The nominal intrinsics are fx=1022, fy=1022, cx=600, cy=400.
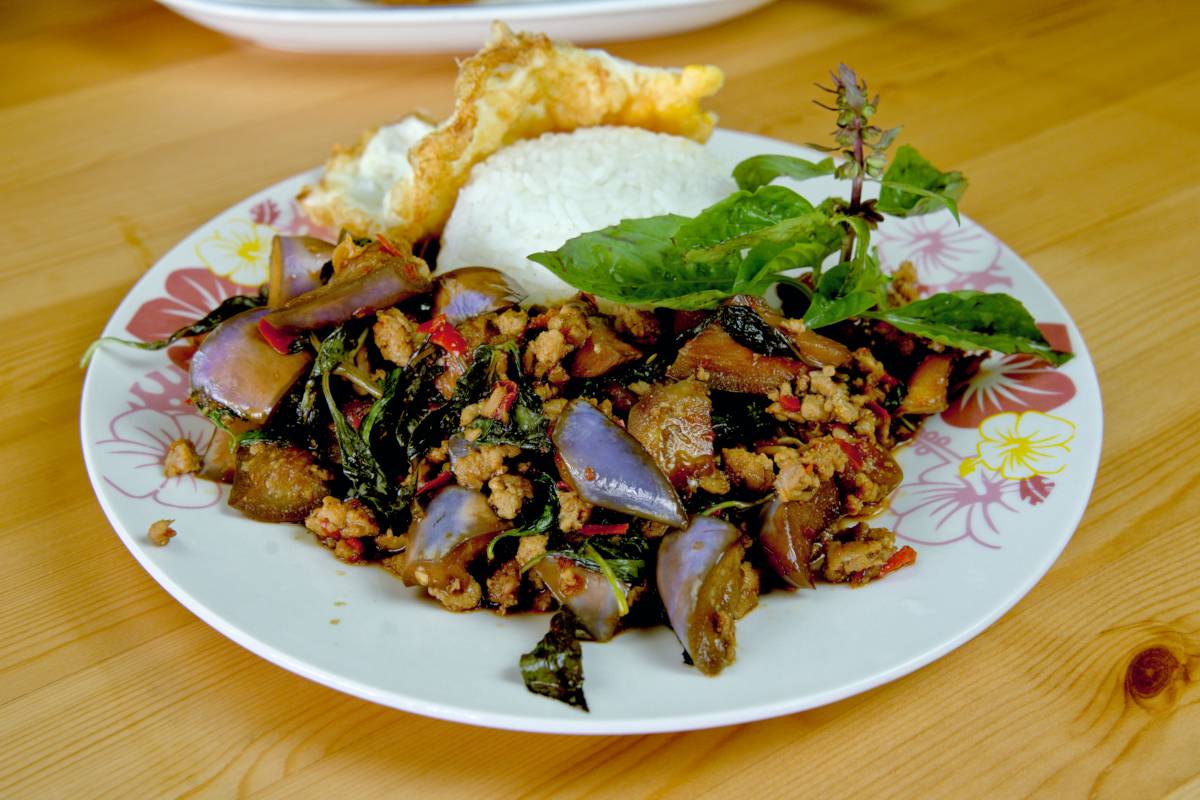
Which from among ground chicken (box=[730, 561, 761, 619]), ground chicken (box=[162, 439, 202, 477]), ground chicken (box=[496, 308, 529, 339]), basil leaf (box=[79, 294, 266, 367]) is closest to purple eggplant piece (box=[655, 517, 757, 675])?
ground chicken (box=[730, 561, 761, 619])

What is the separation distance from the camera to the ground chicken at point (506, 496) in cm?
199

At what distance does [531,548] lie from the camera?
1.97 metres

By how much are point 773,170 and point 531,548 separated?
1190 mm

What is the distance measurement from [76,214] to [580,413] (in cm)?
240

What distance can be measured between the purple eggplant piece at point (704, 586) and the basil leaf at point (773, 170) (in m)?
0.94

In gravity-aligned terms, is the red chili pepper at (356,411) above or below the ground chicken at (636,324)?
below

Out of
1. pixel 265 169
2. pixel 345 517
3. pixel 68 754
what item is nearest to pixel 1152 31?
pixel 265 169

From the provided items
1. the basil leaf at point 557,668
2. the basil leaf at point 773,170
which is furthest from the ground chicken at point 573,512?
the basil leaf at point 773,170

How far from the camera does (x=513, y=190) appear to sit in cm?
280

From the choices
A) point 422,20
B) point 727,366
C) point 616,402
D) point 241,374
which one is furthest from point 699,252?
point 422,20

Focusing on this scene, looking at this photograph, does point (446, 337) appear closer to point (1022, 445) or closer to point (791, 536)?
point (791, 536)

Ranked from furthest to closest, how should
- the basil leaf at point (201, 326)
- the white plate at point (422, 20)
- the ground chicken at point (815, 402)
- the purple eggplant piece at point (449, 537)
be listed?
the white plate at point (422, 20) → the basil leaf at point (201, 326) → the ground chicken at point (815, 402) → the purple eggplant piece at point (449, 537)

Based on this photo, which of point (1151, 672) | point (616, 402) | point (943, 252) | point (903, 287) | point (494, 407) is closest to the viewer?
point (1151, 672)

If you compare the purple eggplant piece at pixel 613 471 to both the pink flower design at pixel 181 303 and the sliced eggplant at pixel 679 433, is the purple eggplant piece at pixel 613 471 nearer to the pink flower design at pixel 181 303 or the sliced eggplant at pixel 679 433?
the sliced eggplant at pixel 679 433
